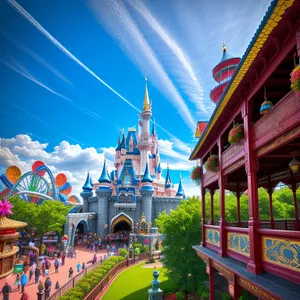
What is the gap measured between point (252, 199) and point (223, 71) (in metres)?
13.2

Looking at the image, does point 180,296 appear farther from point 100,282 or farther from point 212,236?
point 212,236

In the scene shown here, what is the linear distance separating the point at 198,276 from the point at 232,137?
1307 centimetres

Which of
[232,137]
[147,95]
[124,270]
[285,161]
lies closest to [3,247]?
[232,137]

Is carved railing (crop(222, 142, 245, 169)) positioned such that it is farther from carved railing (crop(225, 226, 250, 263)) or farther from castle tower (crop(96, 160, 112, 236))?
castle tower (crop(96, 160, 112, 236))

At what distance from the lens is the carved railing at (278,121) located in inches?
193

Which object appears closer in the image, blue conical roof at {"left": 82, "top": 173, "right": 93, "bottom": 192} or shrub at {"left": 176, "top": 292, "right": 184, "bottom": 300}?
shrub at {"left": 176, "top": 292, "right": 184, "bottom": 300}

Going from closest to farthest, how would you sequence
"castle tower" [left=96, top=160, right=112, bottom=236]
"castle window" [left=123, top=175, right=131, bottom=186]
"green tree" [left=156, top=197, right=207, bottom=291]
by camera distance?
1. "green tree" [left=156, top=197, right=207, bottom=291]
2. "castle tower" [left=96, top=160, right=112, bottom=236]
3. "castle window" [left=123, top=175, right=131, bottom=186]

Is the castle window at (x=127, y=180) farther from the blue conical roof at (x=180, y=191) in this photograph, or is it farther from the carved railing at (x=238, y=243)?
the carved railing at (x=238, y=243)

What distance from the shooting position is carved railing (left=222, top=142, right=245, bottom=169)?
7.67 metres

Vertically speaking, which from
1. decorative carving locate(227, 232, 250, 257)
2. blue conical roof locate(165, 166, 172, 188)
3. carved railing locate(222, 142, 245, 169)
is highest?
blue conical roof locate(165, 166, 172, 188)

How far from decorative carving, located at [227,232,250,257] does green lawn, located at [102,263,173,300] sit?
1261 cm

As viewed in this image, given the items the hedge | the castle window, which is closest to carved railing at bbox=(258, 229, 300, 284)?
the hedge

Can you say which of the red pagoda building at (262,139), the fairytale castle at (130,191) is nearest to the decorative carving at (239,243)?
the red pagoda building at (262,139)

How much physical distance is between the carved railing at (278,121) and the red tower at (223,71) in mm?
11128
